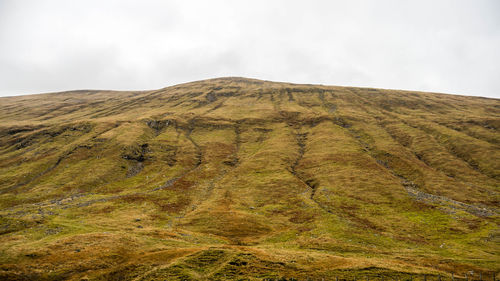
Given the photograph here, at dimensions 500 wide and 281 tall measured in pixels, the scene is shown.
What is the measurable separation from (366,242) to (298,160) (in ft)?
243

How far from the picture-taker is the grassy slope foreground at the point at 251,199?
4222 centimetres

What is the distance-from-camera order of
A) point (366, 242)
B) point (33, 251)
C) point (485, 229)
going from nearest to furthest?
point (33, 251)
point (366, 242)
point (485, 229)

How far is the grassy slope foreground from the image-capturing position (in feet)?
139

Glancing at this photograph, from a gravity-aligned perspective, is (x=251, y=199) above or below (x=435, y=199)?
below

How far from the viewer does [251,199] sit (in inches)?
3622

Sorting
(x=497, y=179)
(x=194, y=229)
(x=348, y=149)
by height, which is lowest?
(x=194, y=229)

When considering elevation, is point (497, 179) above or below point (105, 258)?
above

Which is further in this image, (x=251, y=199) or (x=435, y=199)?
(x=251, y=199)

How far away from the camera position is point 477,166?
115125mm

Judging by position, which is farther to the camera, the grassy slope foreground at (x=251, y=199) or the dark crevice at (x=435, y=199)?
the dark crevice at (x=435, y=199)

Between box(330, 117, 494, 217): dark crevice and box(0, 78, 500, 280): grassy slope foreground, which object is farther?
box(330, 117, 494, 217): dark crevice

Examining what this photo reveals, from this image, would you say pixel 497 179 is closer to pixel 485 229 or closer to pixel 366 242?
pixel 485 229

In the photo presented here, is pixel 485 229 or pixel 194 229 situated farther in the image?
pixel 194 229

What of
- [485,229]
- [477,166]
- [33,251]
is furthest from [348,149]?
[33,251]
